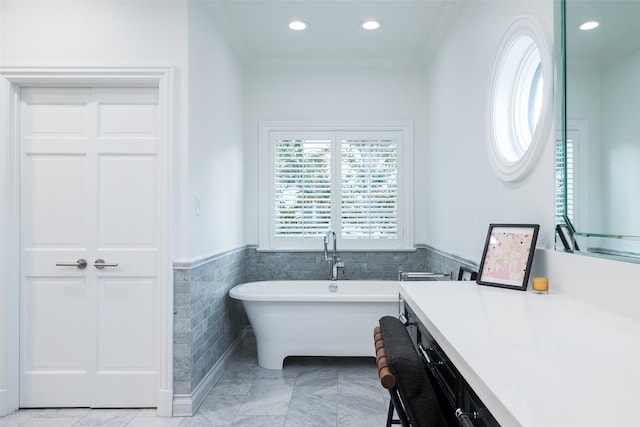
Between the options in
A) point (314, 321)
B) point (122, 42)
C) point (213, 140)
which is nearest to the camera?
point (122, 42)

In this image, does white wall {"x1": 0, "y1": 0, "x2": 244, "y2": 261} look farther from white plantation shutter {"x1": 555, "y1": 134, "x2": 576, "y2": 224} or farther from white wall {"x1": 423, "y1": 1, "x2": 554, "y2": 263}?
white plantation shutter {"x1": 555, "y1": 134, "x2": 576, "y2": 224}

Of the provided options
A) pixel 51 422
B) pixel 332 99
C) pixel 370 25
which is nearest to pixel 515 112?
pixel 370 25

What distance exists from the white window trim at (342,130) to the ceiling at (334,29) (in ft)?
2.06

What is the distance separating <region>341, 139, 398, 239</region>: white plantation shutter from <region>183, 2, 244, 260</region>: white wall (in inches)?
41.5

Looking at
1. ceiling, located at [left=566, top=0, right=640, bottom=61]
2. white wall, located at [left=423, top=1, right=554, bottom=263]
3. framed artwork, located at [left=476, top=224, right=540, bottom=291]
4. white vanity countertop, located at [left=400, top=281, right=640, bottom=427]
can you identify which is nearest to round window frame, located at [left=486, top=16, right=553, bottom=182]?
white wall, located at [left=423, top=1, right=554, bottom=263]

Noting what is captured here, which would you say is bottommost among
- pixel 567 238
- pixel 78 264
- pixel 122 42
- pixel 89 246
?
pixel 78 264

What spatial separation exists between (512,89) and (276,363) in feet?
8.37

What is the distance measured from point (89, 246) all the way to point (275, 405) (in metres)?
1.58

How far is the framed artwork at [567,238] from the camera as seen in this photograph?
148 centimetres

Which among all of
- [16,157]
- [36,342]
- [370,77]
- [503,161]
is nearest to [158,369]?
[36,342]

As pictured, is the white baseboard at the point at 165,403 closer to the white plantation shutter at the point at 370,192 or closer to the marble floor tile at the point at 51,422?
the marble floor tile at the point at 51,422

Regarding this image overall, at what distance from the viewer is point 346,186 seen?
4023 millimetres

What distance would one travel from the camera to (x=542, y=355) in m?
0.88

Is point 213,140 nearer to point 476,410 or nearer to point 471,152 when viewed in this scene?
point 471,152
